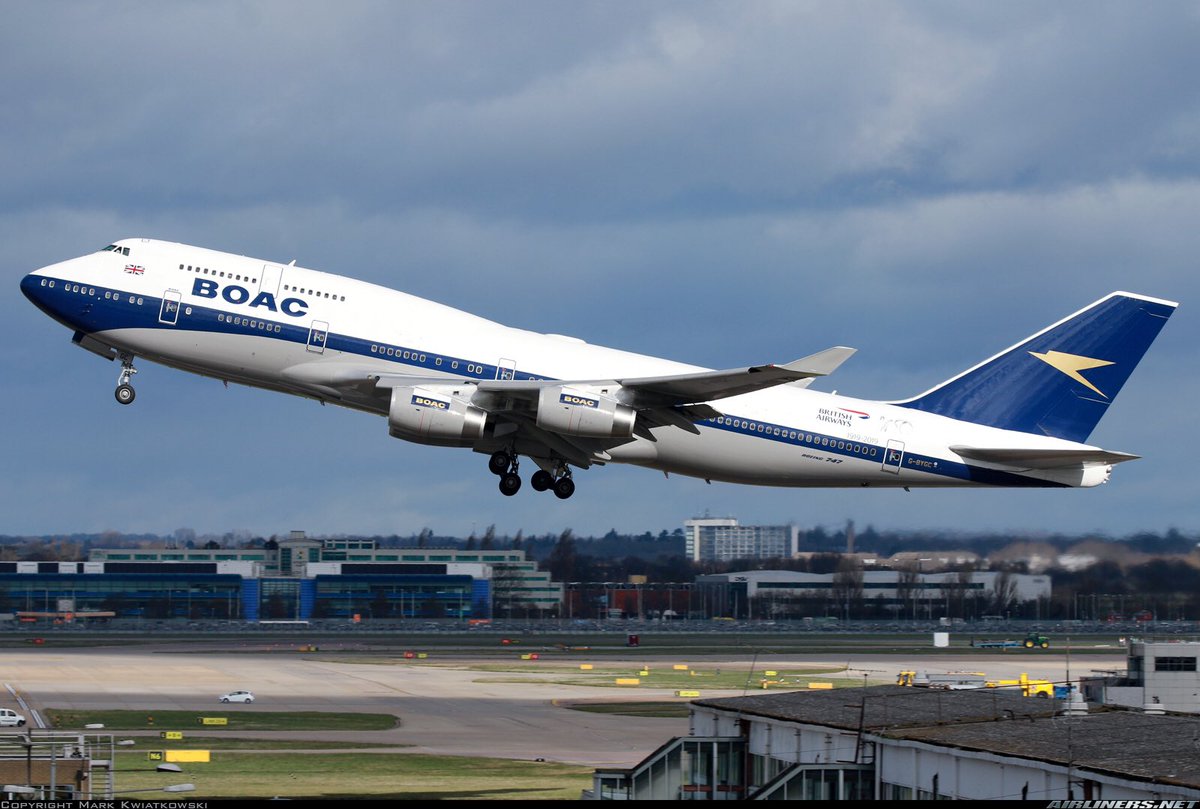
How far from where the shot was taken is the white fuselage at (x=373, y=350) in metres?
41.1

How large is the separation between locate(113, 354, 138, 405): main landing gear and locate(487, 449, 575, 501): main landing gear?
1056cm

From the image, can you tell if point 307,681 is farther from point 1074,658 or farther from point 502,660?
point 1074,658

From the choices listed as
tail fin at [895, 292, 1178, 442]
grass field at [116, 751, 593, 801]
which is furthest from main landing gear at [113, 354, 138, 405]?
tail fin at [895, 292, 1178, 442]

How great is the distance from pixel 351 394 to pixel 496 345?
421 cm

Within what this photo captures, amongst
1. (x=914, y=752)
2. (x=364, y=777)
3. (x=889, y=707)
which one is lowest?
(x=364, y=777)

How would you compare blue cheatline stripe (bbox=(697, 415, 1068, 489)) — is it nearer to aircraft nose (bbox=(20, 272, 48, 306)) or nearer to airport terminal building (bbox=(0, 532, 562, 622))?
aircraft nose (bbox=(20, 272, 48, 306))

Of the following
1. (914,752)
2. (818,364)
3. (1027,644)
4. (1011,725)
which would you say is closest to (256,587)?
(1027,644)

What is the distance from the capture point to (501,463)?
4331cm

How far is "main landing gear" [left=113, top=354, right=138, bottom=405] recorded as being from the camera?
4369cm

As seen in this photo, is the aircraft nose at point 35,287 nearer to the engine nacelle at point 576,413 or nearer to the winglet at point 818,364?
the engine nacelle at point 576,413

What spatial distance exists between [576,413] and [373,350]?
584cm

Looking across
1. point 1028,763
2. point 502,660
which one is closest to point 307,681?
point 502,660

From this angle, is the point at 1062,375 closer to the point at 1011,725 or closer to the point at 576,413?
the point at 576,413

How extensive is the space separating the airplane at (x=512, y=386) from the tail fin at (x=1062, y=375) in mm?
279
